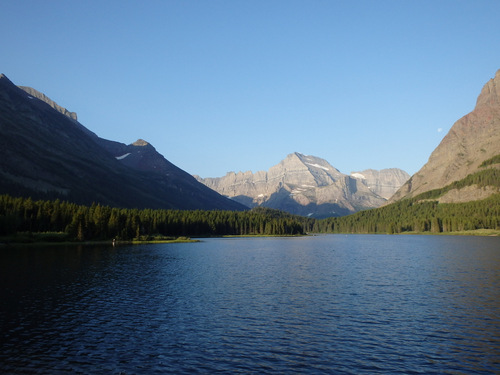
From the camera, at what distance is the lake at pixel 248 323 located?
102ft

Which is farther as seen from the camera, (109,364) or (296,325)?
(296,325)

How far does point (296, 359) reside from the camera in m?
32.0

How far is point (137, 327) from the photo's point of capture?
4106cm

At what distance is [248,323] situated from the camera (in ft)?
140

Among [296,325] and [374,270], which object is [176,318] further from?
[374,270]

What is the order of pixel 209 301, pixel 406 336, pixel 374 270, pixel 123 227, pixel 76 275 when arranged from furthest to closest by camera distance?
1. pixel 123 227
2. pixel 374 270
3. pixel 76 275
4. pixel 209 301
5. pixel 406 336

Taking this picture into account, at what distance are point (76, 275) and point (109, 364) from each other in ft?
167

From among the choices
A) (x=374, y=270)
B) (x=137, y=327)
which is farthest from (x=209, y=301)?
(x=374, y=270)

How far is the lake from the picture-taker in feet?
102

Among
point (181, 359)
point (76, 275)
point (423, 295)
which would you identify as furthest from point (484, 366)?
point (76, 275)

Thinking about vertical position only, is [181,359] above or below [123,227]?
below

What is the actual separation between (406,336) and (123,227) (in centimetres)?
18000

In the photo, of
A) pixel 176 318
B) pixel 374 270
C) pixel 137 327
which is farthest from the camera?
pixel 374 270

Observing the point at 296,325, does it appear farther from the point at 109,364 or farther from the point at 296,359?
the point at 109,364
